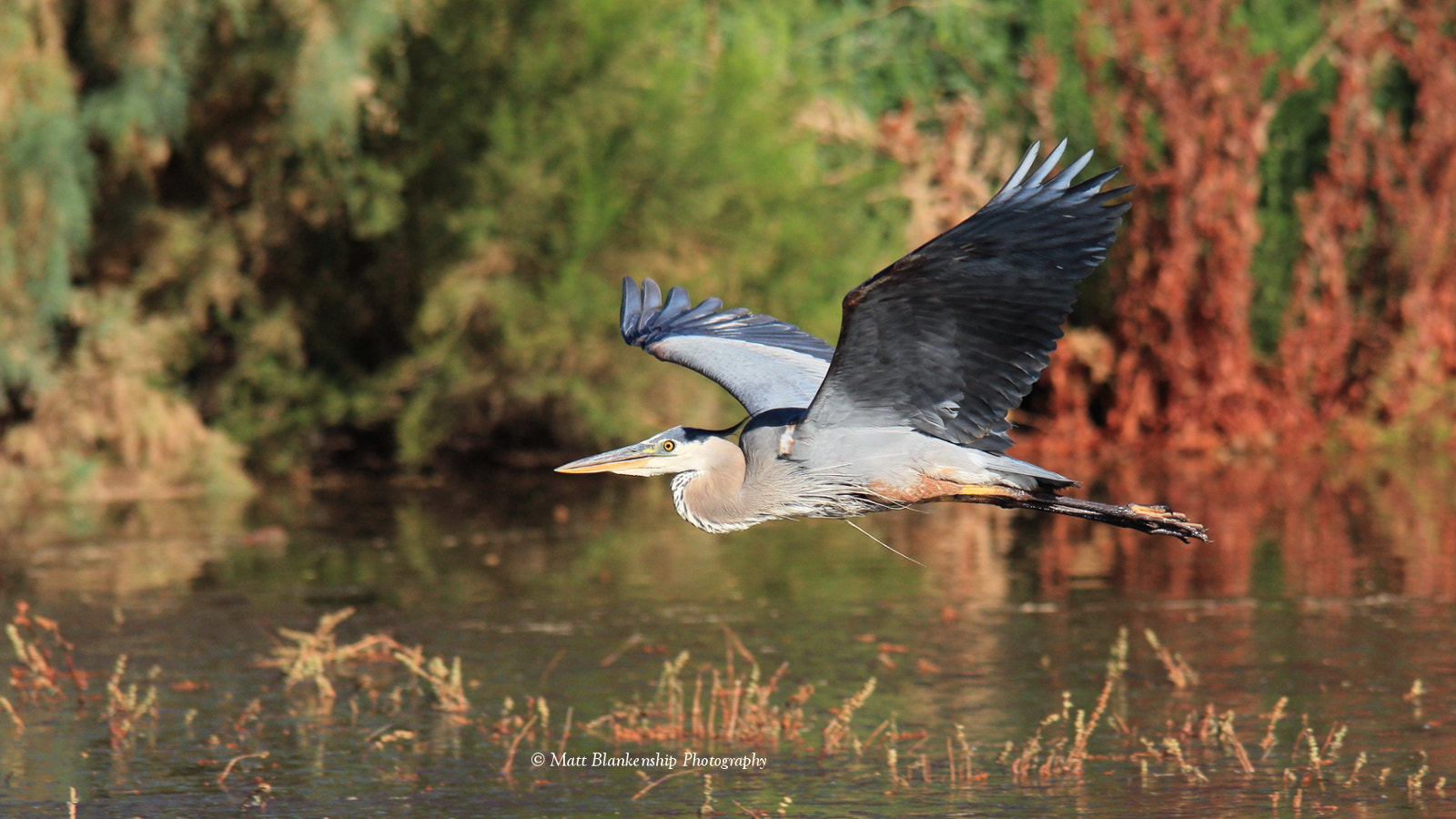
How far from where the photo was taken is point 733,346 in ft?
21.9

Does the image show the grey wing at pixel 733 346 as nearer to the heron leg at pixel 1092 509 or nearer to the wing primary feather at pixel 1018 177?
the heron leg at pixel 1092 509

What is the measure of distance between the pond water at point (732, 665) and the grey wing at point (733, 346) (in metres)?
1.01

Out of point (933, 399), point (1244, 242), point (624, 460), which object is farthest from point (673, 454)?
point (1244, 242)

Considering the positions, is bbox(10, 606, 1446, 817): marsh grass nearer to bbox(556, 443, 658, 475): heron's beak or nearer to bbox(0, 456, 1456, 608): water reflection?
bbox(556, 443, 658, 475): heron's beak

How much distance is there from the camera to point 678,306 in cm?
699

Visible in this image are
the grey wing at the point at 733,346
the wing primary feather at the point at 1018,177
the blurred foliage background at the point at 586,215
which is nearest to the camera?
the wing primary feather at the point at 1018,177

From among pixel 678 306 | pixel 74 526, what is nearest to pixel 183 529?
pixel 74 526

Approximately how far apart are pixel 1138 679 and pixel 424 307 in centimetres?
736

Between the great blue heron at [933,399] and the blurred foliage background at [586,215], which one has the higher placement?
the blurred foliage background at [586,215]

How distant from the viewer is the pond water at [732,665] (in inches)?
242

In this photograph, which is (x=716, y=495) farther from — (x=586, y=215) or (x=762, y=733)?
(x=586, y=215)

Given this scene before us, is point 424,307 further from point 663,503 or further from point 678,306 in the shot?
point 678,306

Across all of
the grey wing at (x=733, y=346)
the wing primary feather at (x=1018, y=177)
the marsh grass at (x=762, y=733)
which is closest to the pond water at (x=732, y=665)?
the marsh grass at (x=762, y=733)

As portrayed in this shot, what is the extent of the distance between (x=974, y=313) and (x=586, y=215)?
8469 mm
